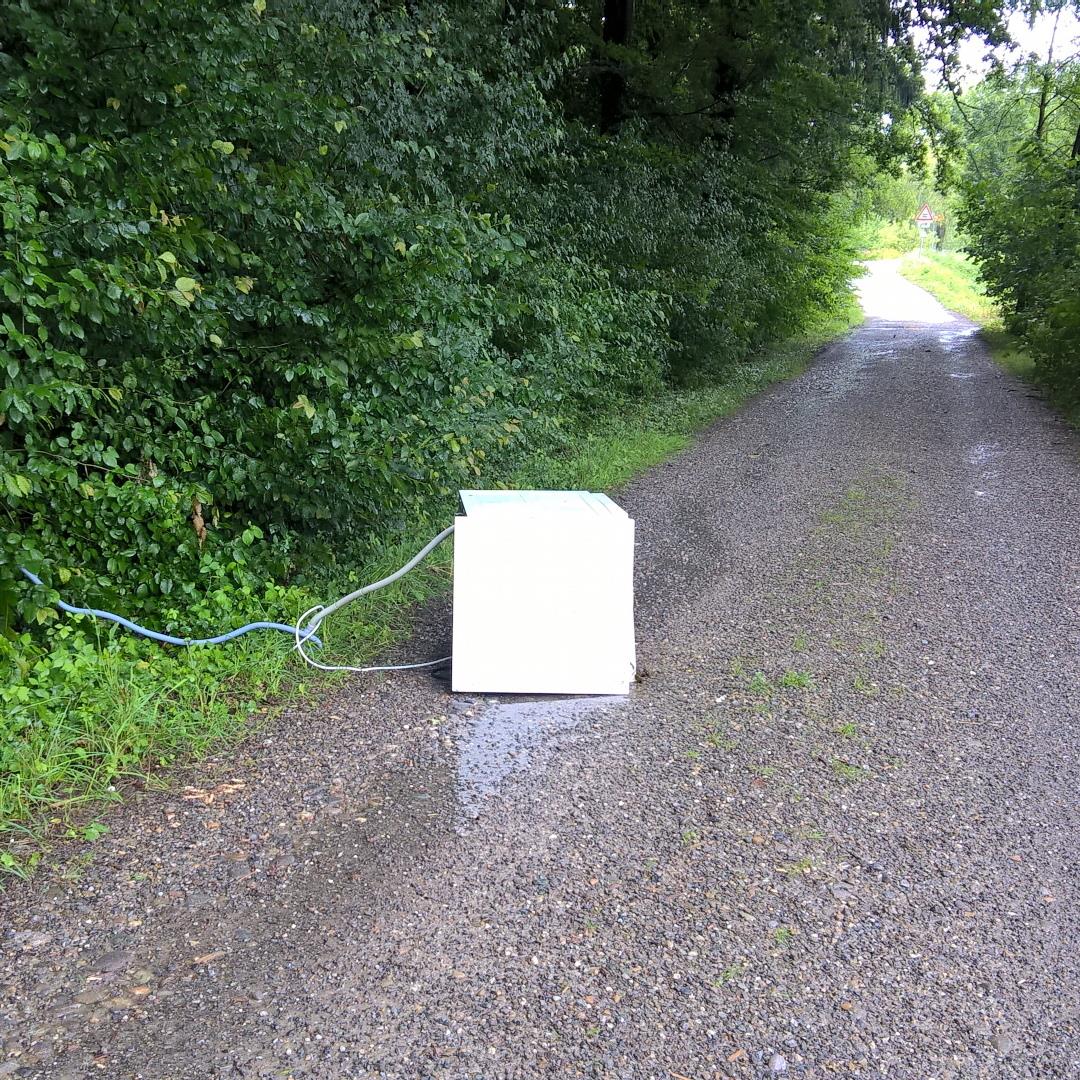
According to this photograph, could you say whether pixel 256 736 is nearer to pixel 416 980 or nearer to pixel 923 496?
pixel 416 980

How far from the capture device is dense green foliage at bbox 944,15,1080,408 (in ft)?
46.3

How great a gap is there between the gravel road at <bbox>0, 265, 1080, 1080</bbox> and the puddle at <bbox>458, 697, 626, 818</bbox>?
20mm

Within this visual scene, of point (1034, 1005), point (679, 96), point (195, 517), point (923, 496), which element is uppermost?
point (679, 96)

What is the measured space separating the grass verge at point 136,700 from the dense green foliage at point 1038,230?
11521mm

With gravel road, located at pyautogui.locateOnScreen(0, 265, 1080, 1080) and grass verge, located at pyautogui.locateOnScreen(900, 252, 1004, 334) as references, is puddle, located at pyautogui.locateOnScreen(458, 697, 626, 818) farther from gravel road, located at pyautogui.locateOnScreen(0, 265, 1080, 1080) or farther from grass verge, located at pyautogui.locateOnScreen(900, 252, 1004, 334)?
grass verge, located at pyautogui.locateOnScreen(900, 252, 1004, 334)

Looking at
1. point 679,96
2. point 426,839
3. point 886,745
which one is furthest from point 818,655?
point 679,96

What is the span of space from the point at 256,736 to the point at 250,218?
103 inches

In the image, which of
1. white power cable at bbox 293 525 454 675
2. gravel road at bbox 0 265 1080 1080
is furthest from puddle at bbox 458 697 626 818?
white power cable at bbox 293 525 454 675

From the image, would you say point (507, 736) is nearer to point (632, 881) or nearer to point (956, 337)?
point (632, 881)

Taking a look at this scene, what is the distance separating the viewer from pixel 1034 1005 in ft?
8.52

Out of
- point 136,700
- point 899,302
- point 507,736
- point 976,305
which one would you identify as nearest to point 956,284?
point 899,302

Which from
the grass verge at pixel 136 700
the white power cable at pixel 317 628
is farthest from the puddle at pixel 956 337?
the white power cable at pixel 317 628

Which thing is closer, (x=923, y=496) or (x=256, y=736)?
(x=256, y=736)

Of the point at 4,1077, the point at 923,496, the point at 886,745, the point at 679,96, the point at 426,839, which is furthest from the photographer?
the point at 679,96
